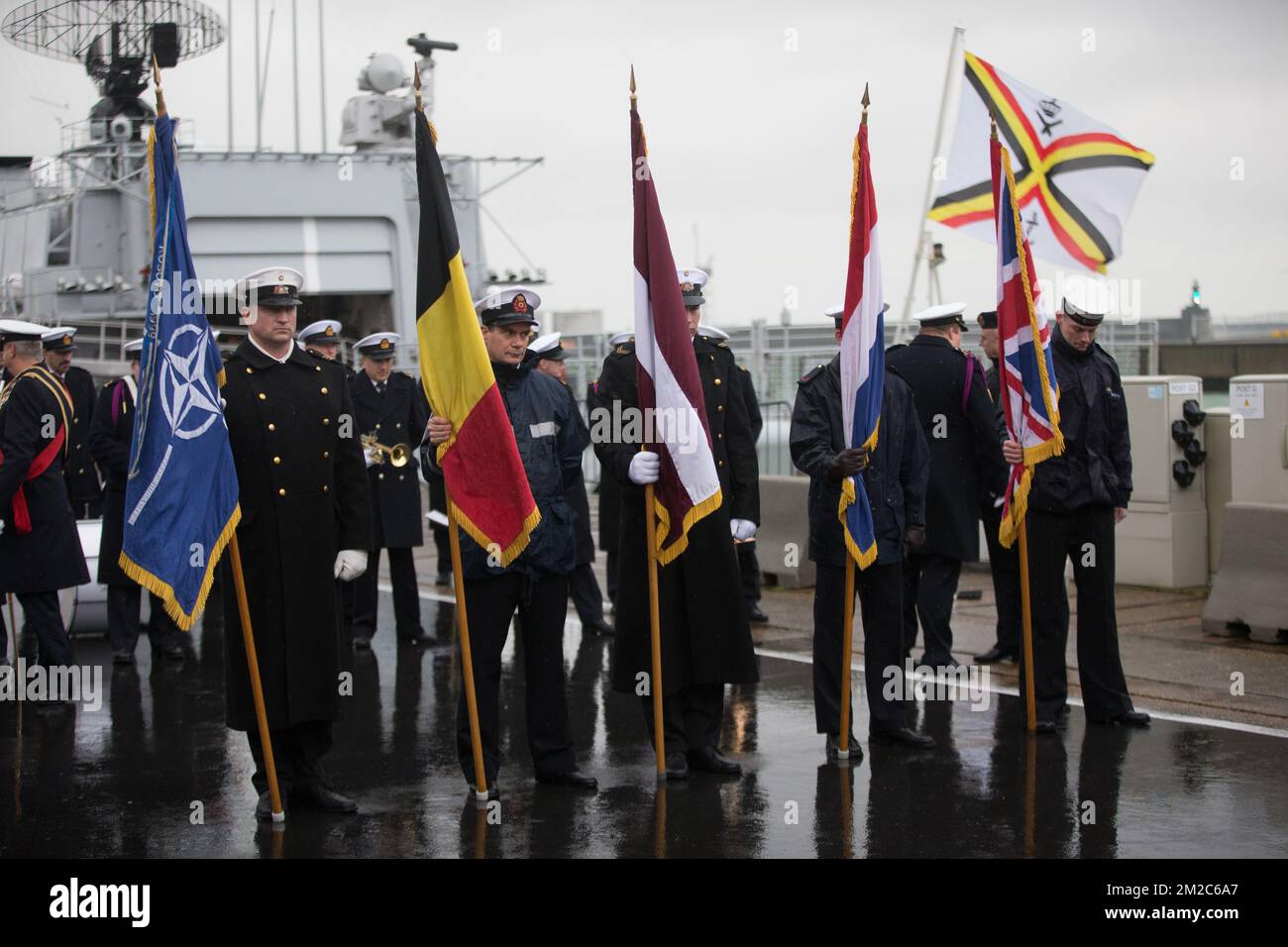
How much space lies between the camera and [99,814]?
23.0ft

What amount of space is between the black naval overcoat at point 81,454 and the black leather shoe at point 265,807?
23.5 feet

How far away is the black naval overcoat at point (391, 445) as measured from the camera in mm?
11773

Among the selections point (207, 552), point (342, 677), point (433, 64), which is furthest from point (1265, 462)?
point (433, 64)

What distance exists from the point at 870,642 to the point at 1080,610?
3.83 feet

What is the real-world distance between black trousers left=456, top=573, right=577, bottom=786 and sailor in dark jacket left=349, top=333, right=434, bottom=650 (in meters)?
4.43

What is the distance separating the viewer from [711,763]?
7523 mm

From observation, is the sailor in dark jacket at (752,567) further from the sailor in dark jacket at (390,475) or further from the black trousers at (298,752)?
the black trousers at (298,752)

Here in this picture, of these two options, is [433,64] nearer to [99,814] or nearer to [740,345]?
[740,345]

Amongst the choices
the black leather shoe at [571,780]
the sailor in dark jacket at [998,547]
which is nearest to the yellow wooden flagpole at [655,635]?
the black leather shoe at [571,780]

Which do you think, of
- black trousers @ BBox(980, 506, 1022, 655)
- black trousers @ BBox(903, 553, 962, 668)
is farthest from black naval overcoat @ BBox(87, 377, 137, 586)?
black trousers @ BBox(980, 506, 1022, 655)

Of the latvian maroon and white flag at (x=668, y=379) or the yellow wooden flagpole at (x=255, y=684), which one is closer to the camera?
the yellow wooden flagpole at (x=255, y=684)

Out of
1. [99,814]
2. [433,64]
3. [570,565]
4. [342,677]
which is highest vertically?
[433,64]

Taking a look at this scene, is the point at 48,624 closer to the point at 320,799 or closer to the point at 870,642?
the point at 320,799
